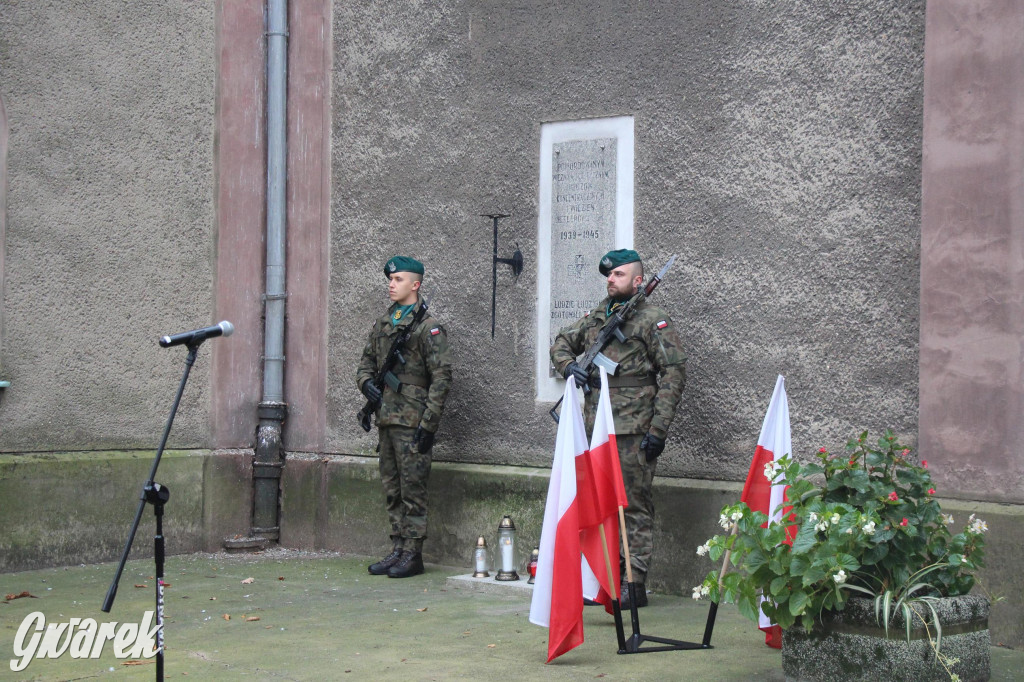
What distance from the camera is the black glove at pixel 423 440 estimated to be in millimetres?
7758

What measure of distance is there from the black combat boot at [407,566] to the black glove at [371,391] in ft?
3.44

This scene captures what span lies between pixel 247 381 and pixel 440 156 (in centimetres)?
231

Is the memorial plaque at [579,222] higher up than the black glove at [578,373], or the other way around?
the memorial plaque at [579,222]

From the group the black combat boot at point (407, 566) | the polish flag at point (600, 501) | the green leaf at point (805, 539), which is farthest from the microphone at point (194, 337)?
the black combat boot at point (407, 566)

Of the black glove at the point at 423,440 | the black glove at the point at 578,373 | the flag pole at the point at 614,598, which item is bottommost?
the flag pole at the point at 614,598

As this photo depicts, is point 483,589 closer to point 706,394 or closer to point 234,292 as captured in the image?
point 706,394

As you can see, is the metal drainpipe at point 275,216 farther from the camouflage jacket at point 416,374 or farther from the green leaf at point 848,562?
the green leaf at point 848,562

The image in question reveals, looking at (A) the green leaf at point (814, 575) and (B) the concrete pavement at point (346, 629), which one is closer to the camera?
(A) the green leaf at point (814, 575)

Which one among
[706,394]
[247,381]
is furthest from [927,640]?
[247,381]

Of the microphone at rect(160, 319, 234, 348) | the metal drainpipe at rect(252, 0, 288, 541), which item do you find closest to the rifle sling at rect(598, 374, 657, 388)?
the microphone at rect(160, 319, 234, 348)

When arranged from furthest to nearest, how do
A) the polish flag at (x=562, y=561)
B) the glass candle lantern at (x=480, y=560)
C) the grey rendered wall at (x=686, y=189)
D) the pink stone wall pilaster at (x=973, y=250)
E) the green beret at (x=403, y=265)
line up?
1. the green beret at (x=403, y=265)
2. the glass candle lantern at (x=480, y=560)
3. the grey rendered wall at (x=686, y=189)
4. the pink stone wall pilaster at (x=973, y=250)
5. the polish flag at (x=562, y=561)

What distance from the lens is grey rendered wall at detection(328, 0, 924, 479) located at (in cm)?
654

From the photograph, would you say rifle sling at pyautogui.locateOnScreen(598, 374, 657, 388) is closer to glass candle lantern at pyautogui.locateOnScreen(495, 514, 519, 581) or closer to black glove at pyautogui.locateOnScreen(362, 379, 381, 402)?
glass candle lantern at pyautogui.locateOnScreen(495, 514, 519, 581)

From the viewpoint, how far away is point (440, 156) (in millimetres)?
8484
